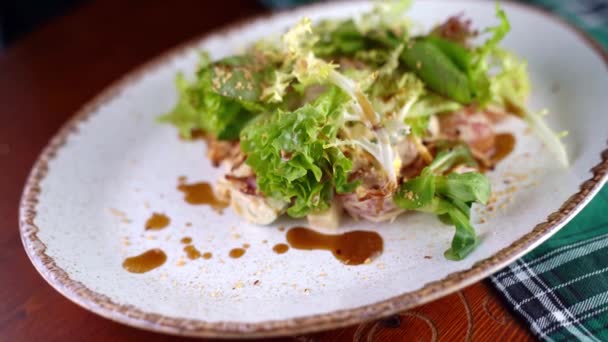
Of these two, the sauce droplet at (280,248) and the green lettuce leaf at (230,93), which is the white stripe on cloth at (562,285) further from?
the green lettuce leaf at (230,93)

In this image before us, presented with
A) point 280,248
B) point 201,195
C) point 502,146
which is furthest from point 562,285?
point 201,195

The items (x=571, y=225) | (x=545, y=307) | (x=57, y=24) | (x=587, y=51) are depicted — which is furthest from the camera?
(x=57, y=24)

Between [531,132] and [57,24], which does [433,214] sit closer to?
[531,132]

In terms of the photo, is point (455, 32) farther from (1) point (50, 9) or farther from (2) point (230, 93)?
(1) point (50, 9)

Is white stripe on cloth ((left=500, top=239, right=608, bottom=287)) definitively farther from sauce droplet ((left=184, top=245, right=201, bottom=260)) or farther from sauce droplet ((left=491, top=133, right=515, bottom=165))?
sauce droplet ((left=184, top=245, right=201, bottom=260))

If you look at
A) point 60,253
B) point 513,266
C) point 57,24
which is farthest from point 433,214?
point 57,24

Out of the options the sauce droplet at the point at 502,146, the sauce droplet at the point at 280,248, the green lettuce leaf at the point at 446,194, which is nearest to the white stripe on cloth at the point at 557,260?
the green lettuce leaf at the point at 446,194
